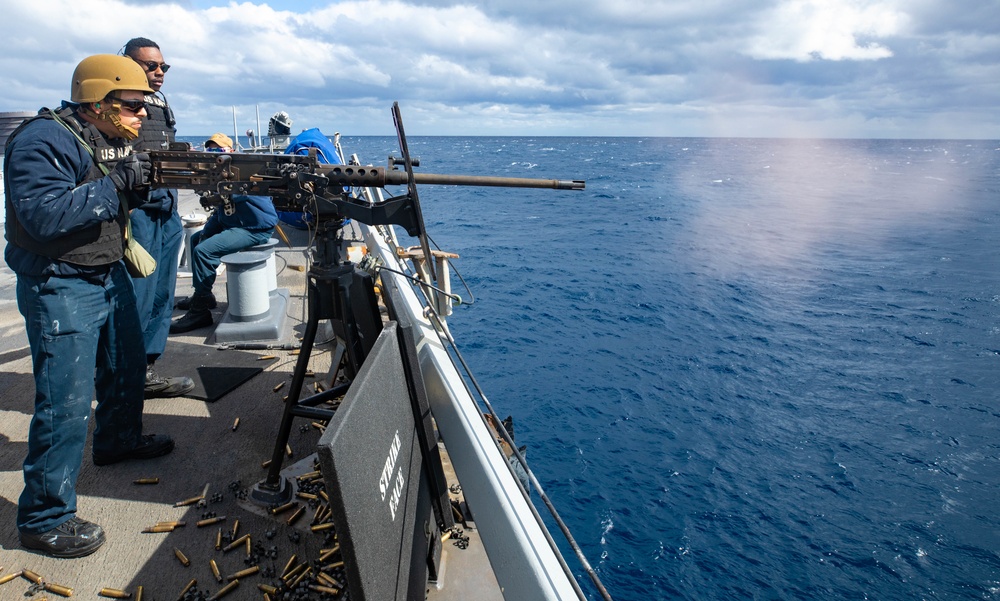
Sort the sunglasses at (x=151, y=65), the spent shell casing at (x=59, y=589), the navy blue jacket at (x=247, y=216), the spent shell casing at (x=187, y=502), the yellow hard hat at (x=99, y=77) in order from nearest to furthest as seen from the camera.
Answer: the spent shell casing at (x=59, y=589)
the yellow hard hat at (x=99, y=77)
the spent shell casing at (x=187, y=502)
the sunglasses at (x=151, y=65)
the navy blue jacket at (x=247, y=216)

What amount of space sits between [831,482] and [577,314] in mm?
11155

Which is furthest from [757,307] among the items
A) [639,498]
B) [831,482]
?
[639,498]

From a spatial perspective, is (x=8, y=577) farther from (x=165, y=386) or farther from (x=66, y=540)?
(x=165, y=386)

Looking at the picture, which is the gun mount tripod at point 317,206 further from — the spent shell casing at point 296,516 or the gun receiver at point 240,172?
the spent shell casing at point 296,516

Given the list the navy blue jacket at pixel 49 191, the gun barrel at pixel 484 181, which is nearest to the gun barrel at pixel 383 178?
the gun barrel at pixel 484 181

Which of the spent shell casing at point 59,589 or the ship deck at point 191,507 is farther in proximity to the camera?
the ship deck at point 191,507

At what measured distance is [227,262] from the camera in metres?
6.34

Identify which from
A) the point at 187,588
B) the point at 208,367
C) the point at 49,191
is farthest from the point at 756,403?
the point at 49,191

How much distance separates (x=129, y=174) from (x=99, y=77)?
569 millimetres

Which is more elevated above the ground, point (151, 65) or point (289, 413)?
point (151, 65)

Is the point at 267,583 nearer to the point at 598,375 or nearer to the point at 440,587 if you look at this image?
the point at 440,587

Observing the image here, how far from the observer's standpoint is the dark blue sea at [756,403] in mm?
10227

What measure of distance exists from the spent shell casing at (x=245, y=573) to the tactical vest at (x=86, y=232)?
1.93 meters

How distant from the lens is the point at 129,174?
3.45 m
